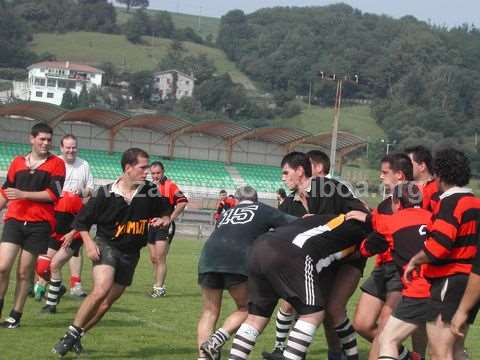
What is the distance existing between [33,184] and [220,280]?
3065 millimetres

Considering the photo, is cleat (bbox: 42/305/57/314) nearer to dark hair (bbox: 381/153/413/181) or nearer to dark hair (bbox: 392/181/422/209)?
dark hair (bbox: 381/153/413/181)

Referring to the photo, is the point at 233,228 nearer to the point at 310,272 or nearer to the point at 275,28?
the point at 310,272

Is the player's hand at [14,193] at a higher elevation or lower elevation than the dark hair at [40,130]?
lower

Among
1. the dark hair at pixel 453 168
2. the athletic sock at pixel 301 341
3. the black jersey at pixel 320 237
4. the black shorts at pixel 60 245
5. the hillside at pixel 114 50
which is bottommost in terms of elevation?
the hillside at pixel 114 50

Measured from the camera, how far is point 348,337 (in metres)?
9.53

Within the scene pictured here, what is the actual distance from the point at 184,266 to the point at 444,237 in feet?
52.2

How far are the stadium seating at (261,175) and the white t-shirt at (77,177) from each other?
1800 inches

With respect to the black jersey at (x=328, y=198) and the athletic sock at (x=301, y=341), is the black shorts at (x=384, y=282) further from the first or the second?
the athletic sock at (x=301, y=341)

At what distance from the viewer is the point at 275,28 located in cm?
18712

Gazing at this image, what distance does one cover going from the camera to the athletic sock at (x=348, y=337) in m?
9.48

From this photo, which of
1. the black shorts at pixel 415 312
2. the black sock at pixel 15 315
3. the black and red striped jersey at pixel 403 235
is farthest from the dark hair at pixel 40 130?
the black shorts at pixel 415 312

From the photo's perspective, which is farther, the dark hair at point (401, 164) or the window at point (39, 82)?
the window at point (39, 82)

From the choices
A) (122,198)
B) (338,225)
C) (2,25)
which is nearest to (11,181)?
(122,198)

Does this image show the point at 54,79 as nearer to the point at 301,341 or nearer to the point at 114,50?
the point at 114,50
